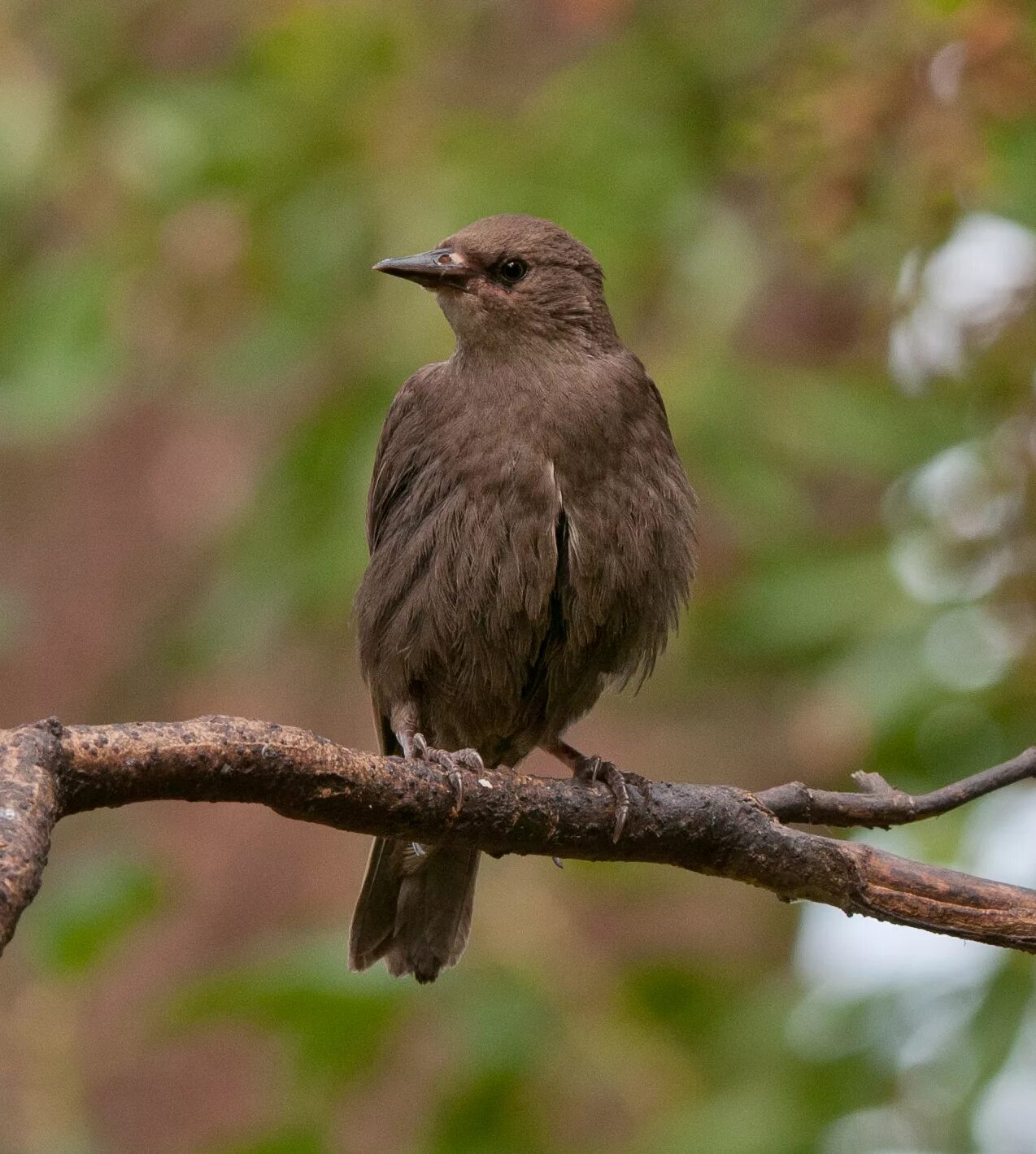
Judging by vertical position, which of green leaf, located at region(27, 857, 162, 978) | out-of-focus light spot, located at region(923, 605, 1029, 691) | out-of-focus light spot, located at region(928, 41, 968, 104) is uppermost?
out-of-focus light spot, located at region(928, 41, 968, 104)

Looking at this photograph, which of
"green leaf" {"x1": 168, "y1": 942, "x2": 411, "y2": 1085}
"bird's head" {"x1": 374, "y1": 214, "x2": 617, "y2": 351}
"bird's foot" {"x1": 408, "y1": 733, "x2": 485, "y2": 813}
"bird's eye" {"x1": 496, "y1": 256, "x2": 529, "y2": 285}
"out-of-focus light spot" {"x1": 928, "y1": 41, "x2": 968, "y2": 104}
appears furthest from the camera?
"bird's eye" {"x1": 496, "y1": 256, "x2": 529, "y2": 285}

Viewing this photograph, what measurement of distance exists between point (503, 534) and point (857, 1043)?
4.84 feet

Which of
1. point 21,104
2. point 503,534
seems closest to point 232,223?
point 21,104

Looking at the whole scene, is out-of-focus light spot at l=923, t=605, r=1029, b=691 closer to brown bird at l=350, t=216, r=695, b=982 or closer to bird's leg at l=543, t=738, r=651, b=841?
brown bird at l=350, t=216, r=695, b=982

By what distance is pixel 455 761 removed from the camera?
369 centimetres

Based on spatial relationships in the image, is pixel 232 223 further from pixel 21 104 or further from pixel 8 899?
pixel 8 899

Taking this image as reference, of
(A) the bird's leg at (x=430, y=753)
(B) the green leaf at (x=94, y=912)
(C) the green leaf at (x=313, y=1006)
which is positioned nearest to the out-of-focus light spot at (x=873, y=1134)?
(C) the green leaf at (x=313, y=1006)

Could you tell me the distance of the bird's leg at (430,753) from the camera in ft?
11.1

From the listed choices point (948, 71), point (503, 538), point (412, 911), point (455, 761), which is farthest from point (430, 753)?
point (948, 71)

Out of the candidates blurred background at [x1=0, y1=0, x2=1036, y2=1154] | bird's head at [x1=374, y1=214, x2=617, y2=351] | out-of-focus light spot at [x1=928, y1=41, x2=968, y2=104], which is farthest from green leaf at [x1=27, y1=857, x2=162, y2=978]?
out-of-focus light spot at [x1=928, y1=41, x2=968, y2=104]

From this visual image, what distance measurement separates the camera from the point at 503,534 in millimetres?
4508

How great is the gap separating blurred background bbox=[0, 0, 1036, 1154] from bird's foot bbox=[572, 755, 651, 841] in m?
0.76

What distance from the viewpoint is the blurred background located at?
4.51 m

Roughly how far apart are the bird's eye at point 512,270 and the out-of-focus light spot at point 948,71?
1.16m
